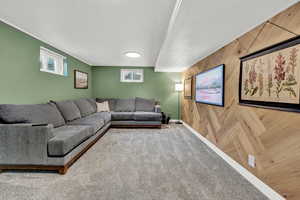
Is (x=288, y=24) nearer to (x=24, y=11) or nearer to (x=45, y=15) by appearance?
(x=45, y=15)

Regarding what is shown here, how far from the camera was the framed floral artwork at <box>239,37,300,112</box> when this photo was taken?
1303mm

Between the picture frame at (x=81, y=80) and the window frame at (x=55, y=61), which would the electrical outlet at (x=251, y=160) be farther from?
the picture frame at (x=81, y=80)

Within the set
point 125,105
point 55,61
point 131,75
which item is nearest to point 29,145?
Result: point 55,61

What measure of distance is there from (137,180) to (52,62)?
327 centimetres

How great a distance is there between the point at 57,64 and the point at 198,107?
3.76 meters

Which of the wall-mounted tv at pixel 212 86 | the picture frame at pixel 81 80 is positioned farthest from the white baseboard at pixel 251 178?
the picture frame at pixel 81 80

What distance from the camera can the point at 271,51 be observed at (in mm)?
1527

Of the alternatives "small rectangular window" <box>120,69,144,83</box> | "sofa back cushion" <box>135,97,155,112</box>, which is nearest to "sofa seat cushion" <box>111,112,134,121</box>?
"sofa back cushion" <box>135,97,155,112</box>

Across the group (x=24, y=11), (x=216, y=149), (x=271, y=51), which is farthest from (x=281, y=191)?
(x=24, y=11)

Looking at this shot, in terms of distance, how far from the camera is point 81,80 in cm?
472

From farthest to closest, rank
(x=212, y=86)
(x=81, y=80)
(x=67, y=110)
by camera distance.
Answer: (x=81, y=80), (x=67, y=110), (x=212, y=86)

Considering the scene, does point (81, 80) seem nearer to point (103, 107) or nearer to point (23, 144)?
point (103, 107)

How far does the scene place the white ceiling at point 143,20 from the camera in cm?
149

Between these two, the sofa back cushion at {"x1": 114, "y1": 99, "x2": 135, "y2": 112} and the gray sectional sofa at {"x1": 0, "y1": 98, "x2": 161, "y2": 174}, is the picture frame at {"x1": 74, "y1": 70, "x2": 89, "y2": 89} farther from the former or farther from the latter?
the gray sectional sofa at {"x1": 0, "y1": 98, "x2": 161, "y2": 174}
